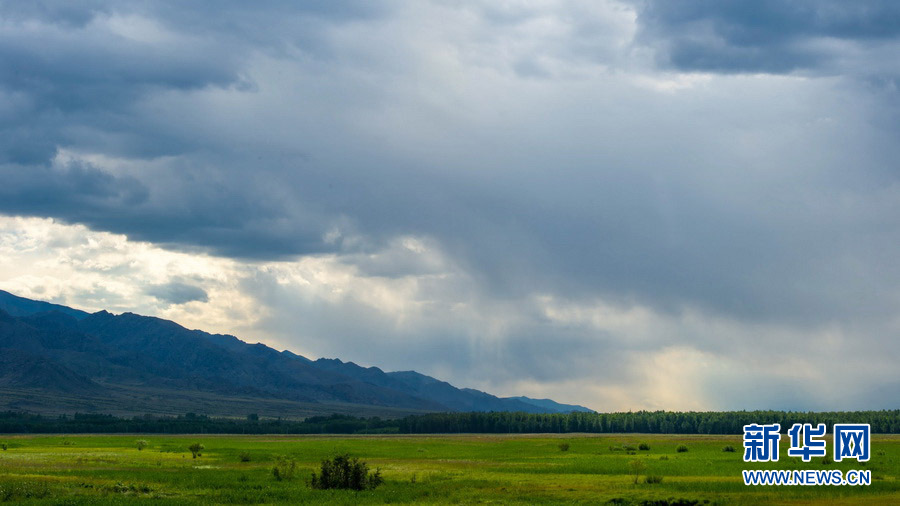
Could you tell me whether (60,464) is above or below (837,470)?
below

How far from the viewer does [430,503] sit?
55594 millimetres

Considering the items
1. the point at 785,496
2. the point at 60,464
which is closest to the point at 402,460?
the point at 60,464

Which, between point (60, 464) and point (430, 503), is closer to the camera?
point (430, 503)

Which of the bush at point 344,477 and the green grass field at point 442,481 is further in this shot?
the bush at point 344,477

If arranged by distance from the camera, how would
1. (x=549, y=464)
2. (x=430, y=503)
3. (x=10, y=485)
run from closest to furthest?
(x=430, y=503)
(x=10, y=485)
(x=549, y=464)

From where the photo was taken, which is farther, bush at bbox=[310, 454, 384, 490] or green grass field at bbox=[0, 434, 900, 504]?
bush at bbox=[310, 454, 384, 490]

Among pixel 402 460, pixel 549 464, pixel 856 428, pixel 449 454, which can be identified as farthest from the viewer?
pixel 449 454

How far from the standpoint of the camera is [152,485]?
6806 centimetres

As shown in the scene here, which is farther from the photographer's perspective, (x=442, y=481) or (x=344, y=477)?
(x=442, y=481)

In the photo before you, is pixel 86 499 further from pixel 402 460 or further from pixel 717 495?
pixel 402 460

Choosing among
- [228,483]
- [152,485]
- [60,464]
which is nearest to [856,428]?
[228,483]

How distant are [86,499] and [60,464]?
40597 millimetres

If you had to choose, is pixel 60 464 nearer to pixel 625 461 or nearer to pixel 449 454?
pixel 449 454

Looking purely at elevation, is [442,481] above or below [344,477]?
below
